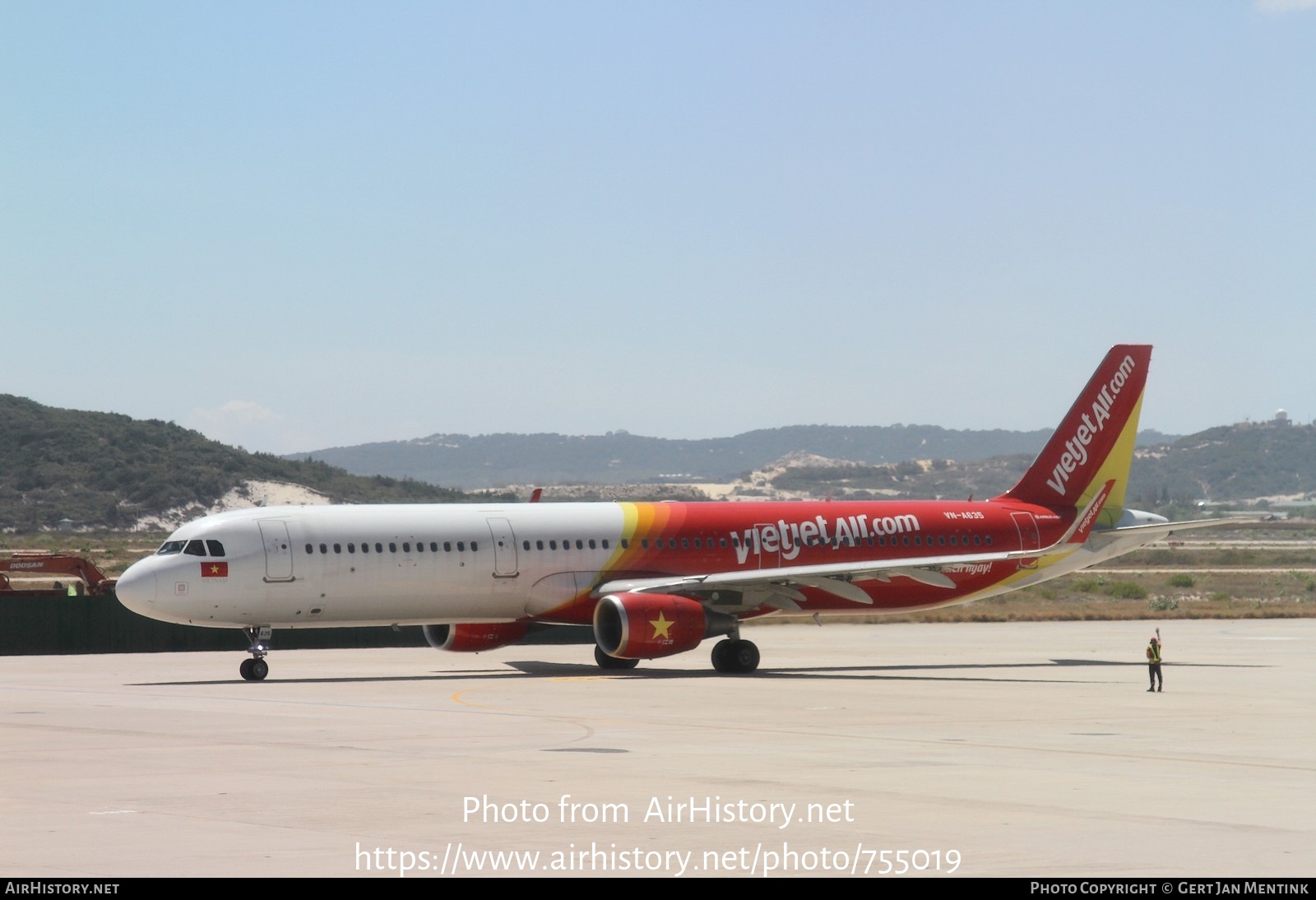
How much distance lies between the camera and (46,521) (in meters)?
143

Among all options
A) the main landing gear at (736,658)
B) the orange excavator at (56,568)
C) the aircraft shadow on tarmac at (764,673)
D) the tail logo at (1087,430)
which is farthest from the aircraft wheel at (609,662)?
the orange excavator at (56,568)

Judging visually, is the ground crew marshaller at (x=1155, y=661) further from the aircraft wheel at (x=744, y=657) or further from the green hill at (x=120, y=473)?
the green hill at (x=120, y=473)

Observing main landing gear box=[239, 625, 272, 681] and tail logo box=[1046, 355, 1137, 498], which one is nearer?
main landing gear box=[239, 625, 272, 681]

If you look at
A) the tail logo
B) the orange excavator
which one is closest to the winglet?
the tail logo

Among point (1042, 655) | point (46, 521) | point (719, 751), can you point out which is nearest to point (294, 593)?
point (719, 751)

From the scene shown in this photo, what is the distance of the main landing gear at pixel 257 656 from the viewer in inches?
1417

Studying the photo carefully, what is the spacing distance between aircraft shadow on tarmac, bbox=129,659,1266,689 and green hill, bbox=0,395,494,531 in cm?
9504

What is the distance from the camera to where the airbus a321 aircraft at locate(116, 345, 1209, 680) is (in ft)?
119

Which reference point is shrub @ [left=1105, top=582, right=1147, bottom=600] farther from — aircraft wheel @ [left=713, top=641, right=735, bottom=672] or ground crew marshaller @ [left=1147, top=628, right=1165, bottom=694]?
ground crew marshaller @ [left=1147, top=628, right=1165, bottom=694]

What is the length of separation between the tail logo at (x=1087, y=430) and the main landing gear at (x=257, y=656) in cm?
2119

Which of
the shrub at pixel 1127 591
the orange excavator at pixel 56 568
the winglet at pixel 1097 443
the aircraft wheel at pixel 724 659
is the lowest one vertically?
the shrub at pixel 1127 591

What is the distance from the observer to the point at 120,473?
15288 cm

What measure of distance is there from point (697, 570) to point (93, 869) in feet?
92.7

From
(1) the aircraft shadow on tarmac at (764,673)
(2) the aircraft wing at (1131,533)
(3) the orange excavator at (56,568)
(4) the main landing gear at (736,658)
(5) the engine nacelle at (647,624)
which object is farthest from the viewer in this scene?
(3) the orange excavator at (56,568)
